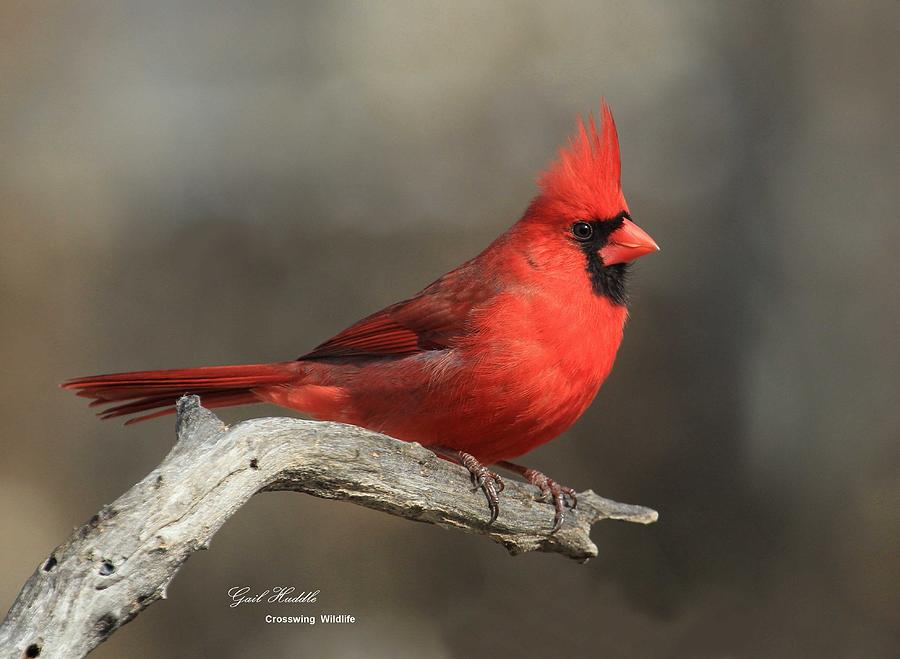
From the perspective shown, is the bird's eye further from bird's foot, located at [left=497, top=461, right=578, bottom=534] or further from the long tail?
the long tail

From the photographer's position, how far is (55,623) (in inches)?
57.3

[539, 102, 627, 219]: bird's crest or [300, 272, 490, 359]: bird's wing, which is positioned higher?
[539, 102, 627, 219]: bird's crest

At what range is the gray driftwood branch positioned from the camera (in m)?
1.48

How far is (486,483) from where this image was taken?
2.34m

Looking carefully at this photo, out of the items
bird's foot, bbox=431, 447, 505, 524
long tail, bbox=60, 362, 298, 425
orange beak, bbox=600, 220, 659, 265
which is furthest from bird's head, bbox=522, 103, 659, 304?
long tail, bbox=60, 362, 298, 425

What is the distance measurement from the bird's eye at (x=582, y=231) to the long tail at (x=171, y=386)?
36.4 inches

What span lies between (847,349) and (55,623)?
12.7 feet

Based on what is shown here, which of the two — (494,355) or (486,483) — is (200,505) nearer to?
(486,483)
